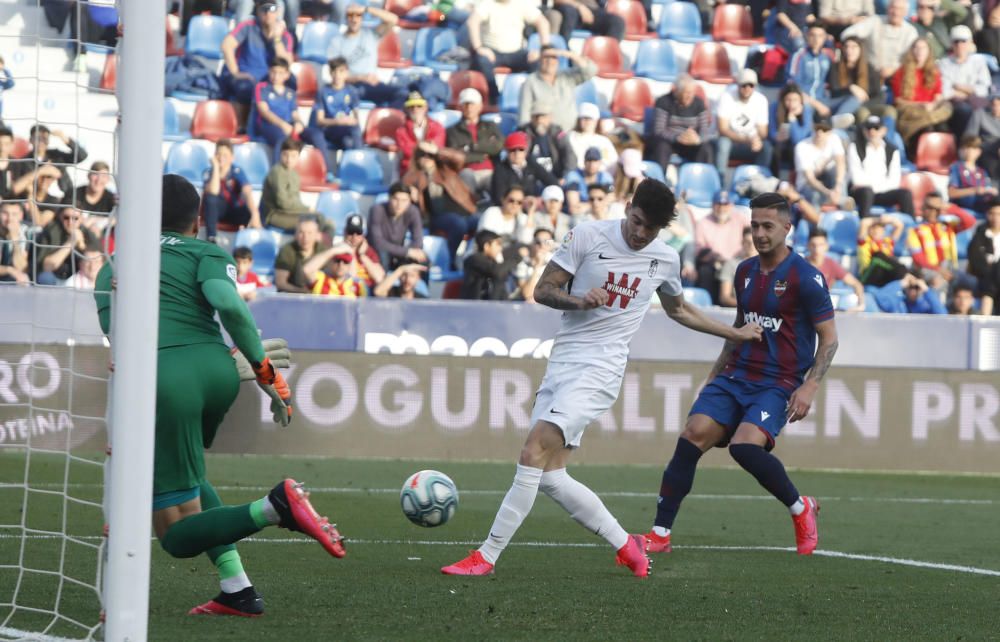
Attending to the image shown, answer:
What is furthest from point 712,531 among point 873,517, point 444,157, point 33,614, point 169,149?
point 169,149

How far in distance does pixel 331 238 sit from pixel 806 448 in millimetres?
A: 5329

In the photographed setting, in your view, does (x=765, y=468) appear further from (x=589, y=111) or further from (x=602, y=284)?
(x=589, y=111)

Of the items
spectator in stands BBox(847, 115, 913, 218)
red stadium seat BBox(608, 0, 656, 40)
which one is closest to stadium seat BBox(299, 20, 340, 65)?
red stadium seat BBox(608, 0, 656, 40)

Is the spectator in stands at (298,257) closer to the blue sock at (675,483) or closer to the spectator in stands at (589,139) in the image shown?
the spectator in stands at (589,139)

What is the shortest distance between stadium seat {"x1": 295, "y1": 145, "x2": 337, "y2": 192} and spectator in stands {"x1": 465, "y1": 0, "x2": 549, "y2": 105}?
245 centimetres

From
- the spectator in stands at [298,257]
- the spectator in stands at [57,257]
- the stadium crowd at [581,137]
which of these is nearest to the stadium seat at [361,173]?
the stadium crowd at [581,137]

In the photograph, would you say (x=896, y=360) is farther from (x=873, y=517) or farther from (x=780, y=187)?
(x=873, y=517)

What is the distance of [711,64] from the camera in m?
19.7

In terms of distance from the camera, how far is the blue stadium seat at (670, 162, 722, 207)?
1778cm

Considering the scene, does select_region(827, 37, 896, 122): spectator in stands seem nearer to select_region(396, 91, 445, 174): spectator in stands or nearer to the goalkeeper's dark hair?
select_region(396, 91, 445, 174): spectator in stands

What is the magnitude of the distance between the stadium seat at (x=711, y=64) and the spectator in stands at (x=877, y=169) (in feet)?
6.72

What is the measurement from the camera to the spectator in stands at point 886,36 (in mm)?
19281

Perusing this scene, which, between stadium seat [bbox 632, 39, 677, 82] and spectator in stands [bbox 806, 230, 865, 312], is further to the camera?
stadium seat [bbox 632, 39, 677, 82]

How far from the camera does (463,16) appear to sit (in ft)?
62.0
